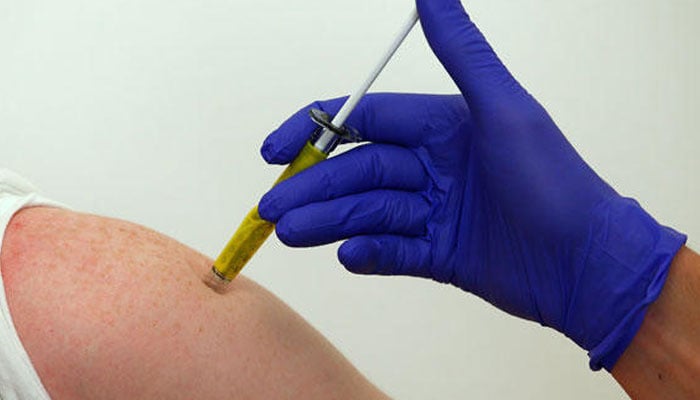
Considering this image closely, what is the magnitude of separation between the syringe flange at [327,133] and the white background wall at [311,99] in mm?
426

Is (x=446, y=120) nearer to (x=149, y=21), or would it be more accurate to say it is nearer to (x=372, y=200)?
(x=372, y=200)

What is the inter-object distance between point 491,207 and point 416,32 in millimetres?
520

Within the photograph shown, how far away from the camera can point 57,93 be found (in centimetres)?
144

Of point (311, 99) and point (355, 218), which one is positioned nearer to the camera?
point (355, 218)

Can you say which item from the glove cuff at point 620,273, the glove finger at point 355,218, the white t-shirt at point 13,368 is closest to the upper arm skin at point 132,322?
the white t-shirt at point 13,368

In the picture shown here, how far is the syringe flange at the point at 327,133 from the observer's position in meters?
1.04

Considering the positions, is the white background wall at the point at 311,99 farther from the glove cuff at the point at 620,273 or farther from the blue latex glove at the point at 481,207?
the glove cuff at the point at 620,273

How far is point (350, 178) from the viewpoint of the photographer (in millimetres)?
1139

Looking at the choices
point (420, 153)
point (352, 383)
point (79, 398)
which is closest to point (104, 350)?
point (79, 398)

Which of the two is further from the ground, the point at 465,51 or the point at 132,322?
the point at 465,51

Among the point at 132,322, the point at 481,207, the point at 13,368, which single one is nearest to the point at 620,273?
the point at 481,207

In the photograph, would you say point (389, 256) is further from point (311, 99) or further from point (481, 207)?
point (311, 99)

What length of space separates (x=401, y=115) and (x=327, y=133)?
6.8 inches

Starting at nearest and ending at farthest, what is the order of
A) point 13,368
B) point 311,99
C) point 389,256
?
1. point 13,368
2. point 389,256
3. point 311,99
